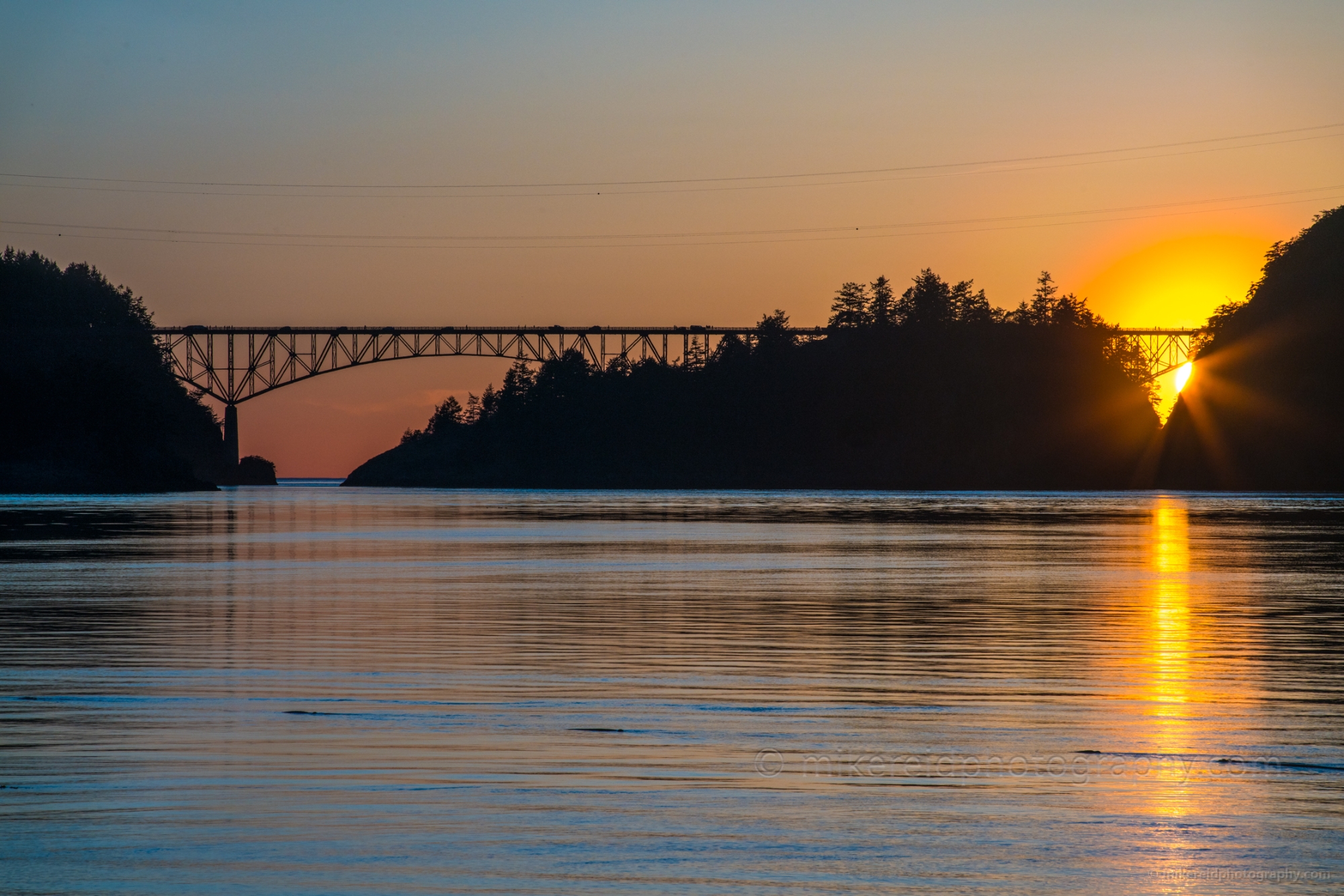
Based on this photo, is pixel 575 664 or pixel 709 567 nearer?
pixel 575 664

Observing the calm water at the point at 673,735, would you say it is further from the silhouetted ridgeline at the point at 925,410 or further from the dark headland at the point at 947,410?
the silhouetted ridgeline at the point at 925,410

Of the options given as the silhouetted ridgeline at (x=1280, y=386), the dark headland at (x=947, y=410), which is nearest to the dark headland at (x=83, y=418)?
the dark headland at (x=947, y=410)

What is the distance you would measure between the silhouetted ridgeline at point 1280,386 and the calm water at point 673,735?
97281mm

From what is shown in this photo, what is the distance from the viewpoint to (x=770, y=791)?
29.5ft

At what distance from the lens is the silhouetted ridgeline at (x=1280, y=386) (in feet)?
383

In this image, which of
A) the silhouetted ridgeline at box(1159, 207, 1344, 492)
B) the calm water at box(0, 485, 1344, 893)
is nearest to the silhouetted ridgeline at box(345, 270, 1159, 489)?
the silhouetted ridgeline at box(1159, 207, 1344, 492)

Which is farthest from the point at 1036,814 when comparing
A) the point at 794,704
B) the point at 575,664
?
the point at 575,664

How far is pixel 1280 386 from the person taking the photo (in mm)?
120125

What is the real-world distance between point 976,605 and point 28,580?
55.5 feet

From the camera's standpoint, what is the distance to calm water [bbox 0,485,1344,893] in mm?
7418

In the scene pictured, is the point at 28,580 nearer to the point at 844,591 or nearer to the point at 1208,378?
the point at 844,591

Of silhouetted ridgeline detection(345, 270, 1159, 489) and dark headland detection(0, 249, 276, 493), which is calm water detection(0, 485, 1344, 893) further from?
silhouetted ridgeline detection(345, 270, 1159, 489)

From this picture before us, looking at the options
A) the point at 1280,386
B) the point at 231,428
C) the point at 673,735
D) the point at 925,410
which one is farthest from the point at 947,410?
the point at 673,735

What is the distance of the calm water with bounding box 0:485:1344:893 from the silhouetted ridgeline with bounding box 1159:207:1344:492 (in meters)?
97.3
